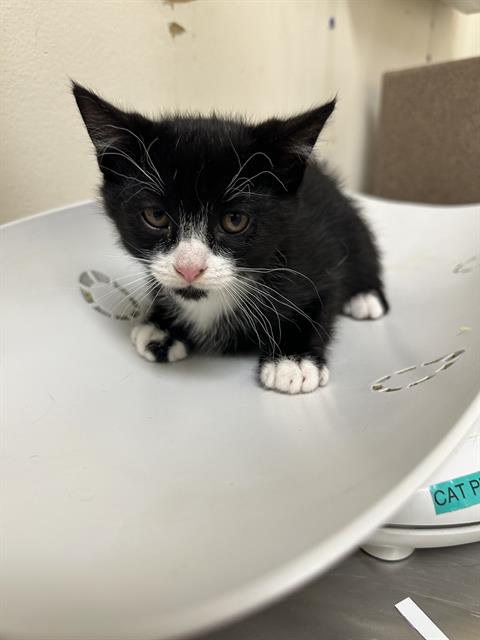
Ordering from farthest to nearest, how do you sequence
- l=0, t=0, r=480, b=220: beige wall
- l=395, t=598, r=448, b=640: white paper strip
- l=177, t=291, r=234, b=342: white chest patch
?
l=0, t=0, r=480, b=220: beige wall, l=177, t=291, r=234, b=342: white chest patch, l=395, t=598, r=448, b=640: white paper strip

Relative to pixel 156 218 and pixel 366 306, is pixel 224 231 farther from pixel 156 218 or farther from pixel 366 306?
pixel 366 306

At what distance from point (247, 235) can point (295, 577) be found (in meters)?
0.55

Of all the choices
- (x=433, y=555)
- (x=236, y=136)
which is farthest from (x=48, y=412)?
(x=433, y=555)

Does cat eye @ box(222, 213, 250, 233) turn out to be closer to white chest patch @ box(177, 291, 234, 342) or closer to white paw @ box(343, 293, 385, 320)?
white chest patch @ box(177, 291, 234, 342)

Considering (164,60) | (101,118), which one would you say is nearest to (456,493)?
(101,118)

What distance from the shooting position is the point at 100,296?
1041mm

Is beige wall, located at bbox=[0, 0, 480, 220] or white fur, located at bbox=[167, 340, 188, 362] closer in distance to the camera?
white fur, located at bbox=[167, 340, 188, 362]

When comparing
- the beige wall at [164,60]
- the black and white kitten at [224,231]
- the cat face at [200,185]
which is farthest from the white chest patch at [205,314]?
the beige wall at [164,60]

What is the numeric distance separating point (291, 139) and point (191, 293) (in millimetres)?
284

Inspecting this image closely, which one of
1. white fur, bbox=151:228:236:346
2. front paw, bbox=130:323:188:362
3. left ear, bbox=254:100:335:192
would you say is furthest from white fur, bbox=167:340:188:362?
left ear, bbox=254:100:335:192

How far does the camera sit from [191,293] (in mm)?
809

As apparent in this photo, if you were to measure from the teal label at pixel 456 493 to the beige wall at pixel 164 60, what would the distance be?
75cm

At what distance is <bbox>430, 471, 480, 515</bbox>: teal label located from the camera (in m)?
0.69

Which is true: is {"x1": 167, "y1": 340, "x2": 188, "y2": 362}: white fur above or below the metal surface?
above
